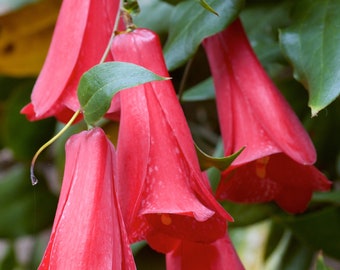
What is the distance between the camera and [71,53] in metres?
0.46

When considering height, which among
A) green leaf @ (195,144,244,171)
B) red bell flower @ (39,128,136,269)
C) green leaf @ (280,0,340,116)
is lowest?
green leaf @ (195,144,244,171)

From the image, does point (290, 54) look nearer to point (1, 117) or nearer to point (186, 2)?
point (186, 2)

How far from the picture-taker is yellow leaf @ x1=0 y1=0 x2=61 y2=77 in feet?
2.74

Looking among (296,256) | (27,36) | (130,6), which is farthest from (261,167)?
(27,36)

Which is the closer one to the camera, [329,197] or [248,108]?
[248,108]

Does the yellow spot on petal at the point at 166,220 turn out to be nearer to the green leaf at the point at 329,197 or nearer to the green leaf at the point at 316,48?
the green leaf at the point at 316,48

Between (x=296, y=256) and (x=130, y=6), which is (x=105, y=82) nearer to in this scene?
(x=130, y=6)

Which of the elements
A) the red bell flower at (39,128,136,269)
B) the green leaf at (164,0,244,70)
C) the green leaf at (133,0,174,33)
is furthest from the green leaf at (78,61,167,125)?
the green leaf at (133,0,174,33)

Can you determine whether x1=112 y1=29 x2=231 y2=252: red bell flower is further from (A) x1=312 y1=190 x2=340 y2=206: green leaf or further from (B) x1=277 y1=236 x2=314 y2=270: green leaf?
(B) x1=277 y1=236 x2=314 y2=270: green leaf

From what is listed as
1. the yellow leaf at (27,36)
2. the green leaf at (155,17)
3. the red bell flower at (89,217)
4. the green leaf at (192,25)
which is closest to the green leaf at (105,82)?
the red bell flower at (89,217)

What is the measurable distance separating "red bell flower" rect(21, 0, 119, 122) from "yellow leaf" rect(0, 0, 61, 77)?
1.18ft

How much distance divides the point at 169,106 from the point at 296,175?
0.39 ft

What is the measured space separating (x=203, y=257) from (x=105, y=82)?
14 centimetres

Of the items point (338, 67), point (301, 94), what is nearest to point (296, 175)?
point (338, 67)
